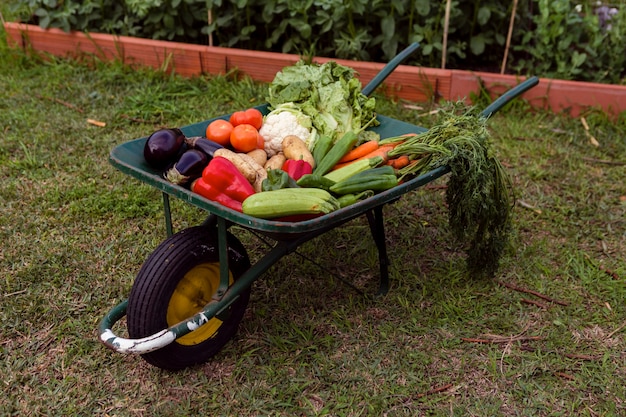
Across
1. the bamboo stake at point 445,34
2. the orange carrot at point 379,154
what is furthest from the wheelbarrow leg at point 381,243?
the bamboo stake at point 445,34

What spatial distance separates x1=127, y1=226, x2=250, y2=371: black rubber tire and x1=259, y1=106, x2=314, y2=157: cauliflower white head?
52 cm

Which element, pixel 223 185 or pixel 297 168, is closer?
pixel 223 185

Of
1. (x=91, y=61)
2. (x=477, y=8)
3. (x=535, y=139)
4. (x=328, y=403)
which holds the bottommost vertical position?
(x=328, y=403)

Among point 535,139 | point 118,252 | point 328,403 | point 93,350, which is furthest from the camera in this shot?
point 535,139

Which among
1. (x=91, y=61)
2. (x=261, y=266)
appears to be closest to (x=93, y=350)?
(x=261, y=266)

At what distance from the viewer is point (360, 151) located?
8.80ft

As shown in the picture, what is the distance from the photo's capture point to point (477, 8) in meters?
4.69

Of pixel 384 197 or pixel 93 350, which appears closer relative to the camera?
pixel 384 197

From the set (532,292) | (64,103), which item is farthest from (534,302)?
(64,103)

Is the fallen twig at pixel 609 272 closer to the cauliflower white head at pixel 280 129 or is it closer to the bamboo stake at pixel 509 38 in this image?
the cauliflower white head at pixel 280 129

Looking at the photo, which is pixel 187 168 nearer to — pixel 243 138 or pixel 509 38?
pixel 243 138

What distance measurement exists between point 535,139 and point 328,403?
109 inches

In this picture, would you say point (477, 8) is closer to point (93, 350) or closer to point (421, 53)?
point (421, 53)

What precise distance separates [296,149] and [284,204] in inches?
23.1
